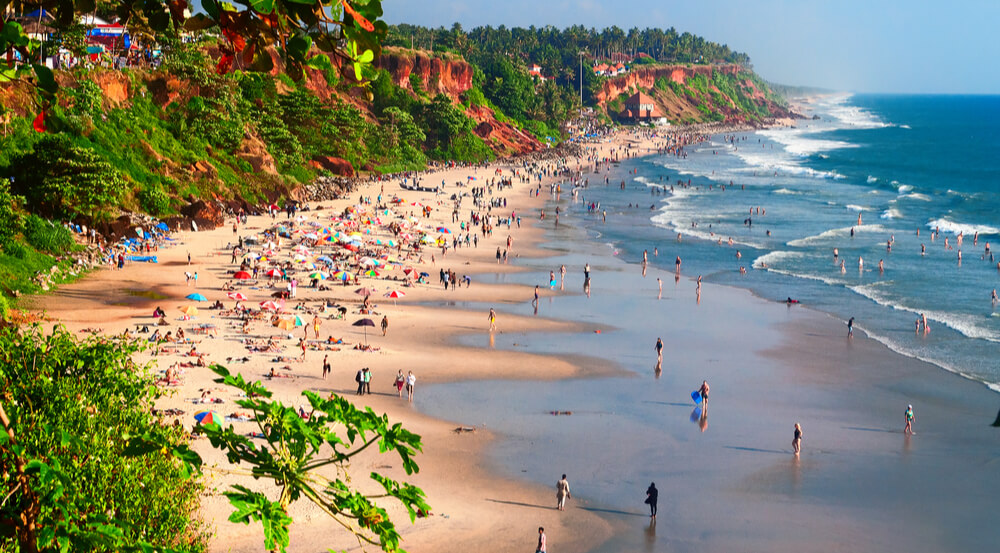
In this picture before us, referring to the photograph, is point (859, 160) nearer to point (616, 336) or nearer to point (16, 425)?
point (616, 336)

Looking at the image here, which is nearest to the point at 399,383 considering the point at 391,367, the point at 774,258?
the point at 391,367

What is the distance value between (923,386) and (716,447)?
10113mm

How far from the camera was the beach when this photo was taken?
1948 cm

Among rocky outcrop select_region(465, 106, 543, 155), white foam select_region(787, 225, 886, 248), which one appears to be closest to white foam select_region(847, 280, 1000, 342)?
white foam select_region(787, 225, 886, 248)

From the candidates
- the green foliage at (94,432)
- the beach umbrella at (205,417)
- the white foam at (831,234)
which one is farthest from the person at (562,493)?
the white foam at (831,234)

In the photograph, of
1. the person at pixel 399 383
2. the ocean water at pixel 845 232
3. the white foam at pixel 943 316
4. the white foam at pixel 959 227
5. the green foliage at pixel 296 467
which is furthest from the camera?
the white foam at pixel 959 227

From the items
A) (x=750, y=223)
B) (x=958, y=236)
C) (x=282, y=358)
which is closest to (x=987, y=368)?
(x=282, y=358)

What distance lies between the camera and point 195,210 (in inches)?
1965

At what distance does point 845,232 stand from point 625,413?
3928 centimetres

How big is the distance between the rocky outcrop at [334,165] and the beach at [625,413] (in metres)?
32.4

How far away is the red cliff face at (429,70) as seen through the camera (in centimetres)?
10381

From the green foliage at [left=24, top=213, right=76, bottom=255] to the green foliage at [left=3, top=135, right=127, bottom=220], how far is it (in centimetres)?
148

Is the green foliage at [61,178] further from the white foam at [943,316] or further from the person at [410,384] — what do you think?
the white foam at [943,316]

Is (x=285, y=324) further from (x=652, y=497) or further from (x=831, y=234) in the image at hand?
(x=831, y=234)
